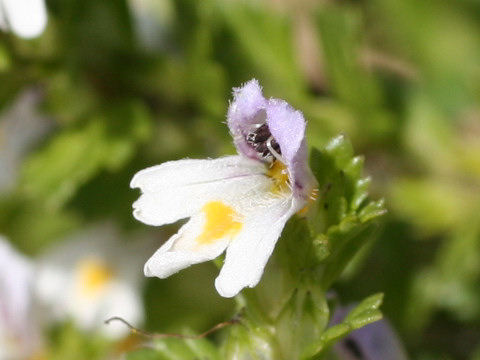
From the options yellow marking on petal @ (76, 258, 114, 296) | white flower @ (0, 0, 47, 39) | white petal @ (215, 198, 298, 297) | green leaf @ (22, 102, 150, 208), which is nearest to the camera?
white petal @ (215, 198, 298, 297)

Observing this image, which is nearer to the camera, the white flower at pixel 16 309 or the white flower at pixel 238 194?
the white flower at pixel 238 194

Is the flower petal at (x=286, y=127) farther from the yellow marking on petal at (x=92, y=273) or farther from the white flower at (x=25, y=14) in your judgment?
the yellow marking on petal at (x=92, y=273)

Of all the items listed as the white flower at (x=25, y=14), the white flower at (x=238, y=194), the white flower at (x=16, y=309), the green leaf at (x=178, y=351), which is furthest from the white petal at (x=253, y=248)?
the white flower at (x=16, y=309)

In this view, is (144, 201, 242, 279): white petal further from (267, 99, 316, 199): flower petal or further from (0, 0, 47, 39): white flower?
(0, 0, 47, 39): white flower

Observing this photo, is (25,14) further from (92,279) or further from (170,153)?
(92,279)

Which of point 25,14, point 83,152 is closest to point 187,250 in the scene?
point 25,14

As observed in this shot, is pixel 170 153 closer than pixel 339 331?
No

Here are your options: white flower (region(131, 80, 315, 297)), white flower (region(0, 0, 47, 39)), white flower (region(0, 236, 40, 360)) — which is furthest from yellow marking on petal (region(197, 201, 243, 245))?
white flower (region(0, 236, 40, 360))
